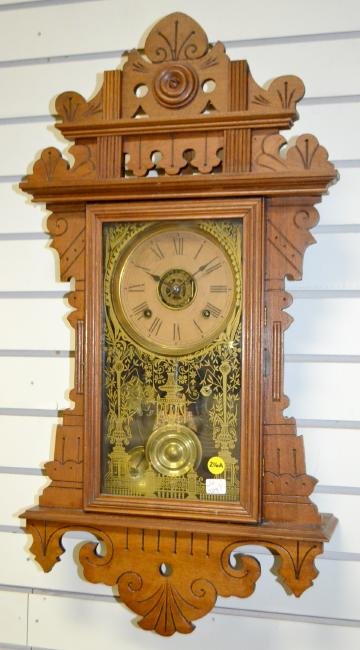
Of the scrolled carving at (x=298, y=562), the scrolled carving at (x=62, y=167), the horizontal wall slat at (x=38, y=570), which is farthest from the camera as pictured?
the horizontal wall slat at (x=38, y=570)

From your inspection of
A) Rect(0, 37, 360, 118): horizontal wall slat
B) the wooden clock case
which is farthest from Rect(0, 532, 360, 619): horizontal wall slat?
Rect(0, 37, 360, 118): horizontal wall slat

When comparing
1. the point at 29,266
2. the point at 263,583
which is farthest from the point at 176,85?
the point at 263,583

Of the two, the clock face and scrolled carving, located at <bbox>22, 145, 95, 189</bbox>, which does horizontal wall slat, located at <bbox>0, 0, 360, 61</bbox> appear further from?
the clock face

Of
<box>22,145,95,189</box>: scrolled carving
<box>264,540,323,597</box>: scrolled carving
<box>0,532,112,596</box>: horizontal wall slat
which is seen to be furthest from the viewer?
<box>0,532,112,596</box>: horizontal wall slat

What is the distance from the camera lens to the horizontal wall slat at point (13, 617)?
1.47 metres

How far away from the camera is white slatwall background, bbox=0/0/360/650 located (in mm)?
1326

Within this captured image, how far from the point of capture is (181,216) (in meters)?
1.23

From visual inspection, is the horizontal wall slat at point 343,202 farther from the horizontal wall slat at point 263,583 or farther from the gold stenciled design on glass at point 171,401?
the horizontal wall slat at point 263,583

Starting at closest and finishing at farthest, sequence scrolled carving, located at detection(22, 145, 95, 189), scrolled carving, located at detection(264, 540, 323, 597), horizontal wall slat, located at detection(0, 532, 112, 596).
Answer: scrolled carving, located at detection(264, 540, 323, 597) → scrolled carving, located at detection(22, 145, 95, 189) → horizontal wall slat, located at detection(0, 532, 112, 596)

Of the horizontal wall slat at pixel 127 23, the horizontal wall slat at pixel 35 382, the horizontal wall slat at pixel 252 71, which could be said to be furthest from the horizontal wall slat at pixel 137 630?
the horizontal wall slat at pixel 127 23

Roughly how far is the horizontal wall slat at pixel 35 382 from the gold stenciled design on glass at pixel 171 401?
21 centimetres

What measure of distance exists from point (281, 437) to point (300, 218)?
0.35 m

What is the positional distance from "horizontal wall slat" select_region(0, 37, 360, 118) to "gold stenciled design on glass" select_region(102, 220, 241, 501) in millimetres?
341

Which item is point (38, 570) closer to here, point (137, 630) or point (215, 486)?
point (137, 630)
